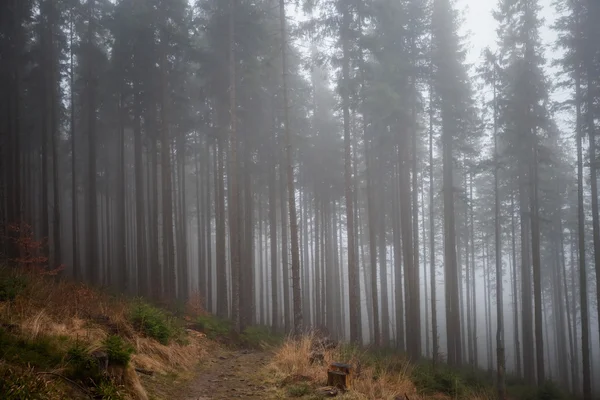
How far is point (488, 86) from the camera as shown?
63.7 feet

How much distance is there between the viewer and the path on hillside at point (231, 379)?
6.30m

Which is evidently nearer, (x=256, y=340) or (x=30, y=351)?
(x=30, y=351)

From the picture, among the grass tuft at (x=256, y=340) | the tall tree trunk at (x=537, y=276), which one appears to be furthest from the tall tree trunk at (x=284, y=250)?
the tall tree trunk at (x=537, y=276)

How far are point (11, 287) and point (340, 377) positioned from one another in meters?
6.72

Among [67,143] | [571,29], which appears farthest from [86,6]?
[571,29]

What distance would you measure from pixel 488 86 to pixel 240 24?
43.6 feet

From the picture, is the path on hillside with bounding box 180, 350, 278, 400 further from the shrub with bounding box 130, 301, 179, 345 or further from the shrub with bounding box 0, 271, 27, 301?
the shrub with bounding box 0, 271, 27, 301

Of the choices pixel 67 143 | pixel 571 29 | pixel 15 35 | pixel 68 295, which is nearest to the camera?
pixel 68 295

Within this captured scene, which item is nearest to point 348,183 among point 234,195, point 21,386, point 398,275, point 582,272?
point 234,195

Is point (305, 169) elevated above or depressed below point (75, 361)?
above

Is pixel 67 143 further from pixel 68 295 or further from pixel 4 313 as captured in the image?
pixel 4 313

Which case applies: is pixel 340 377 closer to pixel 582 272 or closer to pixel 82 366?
pixel 82 366

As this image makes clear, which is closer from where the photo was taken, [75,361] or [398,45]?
[75,361]

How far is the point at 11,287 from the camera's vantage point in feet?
24.0
